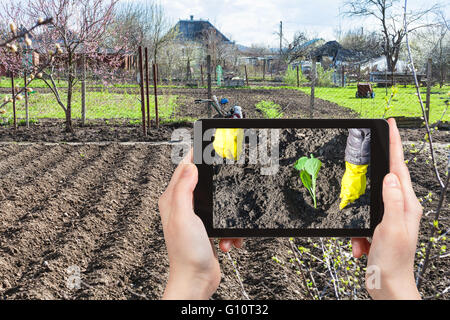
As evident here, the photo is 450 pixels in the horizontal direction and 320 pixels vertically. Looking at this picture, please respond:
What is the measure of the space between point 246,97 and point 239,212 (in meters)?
13.4

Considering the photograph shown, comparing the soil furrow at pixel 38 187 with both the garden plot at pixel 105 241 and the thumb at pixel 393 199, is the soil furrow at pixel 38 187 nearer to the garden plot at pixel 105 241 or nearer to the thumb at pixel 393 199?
the garden plot at pixel 105 241

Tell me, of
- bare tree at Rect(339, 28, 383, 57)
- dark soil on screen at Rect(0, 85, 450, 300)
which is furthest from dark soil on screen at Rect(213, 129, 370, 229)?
bare tree at Rect(339, 28, 383, 57)

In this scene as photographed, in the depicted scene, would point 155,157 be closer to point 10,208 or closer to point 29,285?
point 10,208

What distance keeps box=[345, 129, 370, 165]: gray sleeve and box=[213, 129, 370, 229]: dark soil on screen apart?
0.03m

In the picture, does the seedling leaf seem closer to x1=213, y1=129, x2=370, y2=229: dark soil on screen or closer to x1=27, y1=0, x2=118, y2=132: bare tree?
x1=213, y1=129, x2=370, y2=229: dark soil on screen

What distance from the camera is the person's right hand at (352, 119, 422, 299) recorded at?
1294 millimetres

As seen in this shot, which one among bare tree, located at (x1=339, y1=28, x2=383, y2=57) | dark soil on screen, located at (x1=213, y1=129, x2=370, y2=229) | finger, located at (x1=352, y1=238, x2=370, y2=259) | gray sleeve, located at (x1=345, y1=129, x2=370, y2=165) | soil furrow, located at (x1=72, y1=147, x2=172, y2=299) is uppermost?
bare tree, located at (x1=339, y1=28, x2=383, y2=57)

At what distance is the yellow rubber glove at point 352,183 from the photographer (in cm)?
Answer: 154

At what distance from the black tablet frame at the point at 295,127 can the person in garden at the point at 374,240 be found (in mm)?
33

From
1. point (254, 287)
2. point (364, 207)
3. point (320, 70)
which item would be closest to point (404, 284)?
point (364, 207)

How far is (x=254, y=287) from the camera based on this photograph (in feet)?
10.6

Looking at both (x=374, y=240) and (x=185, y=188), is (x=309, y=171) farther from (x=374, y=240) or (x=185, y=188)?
(x=185, y=188)

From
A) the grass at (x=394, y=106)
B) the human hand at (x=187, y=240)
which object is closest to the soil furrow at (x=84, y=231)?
the human hand at (x=187, y=240)

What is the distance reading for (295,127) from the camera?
1496 mm
